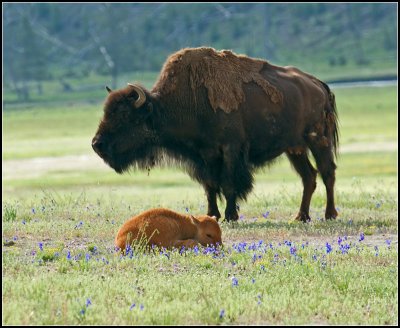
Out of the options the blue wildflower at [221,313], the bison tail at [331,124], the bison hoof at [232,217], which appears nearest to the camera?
the blue wildflower at [221,313]

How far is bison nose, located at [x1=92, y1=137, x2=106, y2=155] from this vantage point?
15.3m

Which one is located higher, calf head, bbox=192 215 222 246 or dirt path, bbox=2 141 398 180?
calf head, bbox=192 215 222 246

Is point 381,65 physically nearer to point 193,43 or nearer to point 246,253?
point 193,43

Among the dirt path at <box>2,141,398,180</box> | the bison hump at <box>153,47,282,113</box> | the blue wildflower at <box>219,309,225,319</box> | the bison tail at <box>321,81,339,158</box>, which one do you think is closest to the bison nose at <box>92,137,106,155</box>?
the bison hump at <box>153,47,282,113</box>

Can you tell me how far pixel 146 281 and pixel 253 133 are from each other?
711 cm

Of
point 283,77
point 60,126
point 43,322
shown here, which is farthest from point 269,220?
point 60,126

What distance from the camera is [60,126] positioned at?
6131 centimetres

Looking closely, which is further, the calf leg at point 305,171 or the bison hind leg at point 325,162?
the bison hind leg at point 325,162

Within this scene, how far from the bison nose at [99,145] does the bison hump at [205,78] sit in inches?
51.0

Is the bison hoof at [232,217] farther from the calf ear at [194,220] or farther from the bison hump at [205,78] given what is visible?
Answer: the calf ear at [194,220]

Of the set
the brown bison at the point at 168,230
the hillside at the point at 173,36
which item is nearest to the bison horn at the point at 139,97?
the brown bison at the point at 168,230

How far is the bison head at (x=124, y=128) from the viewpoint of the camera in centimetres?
1532

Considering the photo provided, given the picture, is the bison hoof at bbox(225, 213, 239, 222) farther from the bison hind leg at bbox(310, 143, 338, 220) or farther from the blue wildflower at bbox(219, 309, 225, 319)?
the blue wildflower at bbox(219, 309, 225, 319)

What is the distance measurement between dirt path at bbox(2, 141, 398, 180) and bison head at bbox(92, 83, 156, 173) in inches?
673
